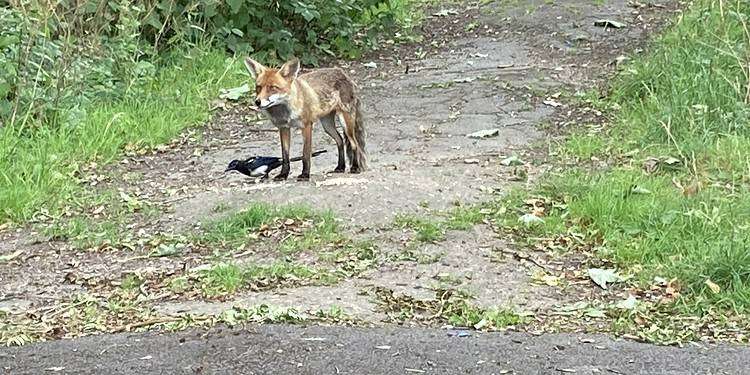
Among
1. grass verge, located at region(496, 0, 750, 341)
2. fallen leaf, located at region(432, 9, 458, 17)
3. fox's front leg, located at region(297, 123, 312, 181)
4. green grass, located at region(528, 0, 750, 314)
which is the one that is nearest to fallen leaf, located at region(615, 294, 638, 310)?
grass verge, located at region(496, 0, 750, 341)

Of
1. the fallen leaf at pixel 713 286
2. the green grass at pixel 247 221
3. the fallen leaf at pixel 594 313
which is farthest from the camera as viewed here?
the green grass at pixel 247 221

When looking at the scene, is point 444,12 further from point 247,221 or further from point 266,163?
point 247,221

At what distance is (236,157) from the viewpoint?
8.30 metres

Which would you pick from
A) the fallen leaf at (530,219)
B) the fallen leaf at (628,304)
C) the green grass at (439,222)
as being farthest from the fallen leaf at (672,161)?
the fallen leaf at (628,304)

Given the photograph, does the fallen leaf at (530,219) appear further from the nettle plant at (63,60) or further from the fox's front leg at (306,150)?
the nettle plant at (63,60)

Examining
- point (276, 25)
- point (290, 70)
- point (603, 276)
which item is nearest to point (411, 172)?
point (290, 70)

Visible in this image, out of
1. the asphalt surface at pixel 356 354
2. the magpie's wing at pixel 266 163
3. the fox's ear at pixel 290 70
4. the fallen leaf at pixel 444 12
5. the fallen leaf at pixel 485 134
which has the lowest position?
the fallen leaf at pixel 444 12

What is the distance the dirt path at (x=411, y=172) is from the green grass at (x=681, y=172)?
0.52m

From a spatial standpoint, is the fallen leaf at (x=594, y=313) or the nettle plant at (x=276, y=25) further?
the nettle plant at (x=276, y=25)

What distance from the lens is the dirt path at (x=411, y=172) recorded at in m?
5.15

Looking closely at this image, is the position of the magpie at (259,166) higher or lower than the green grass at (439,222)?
lower

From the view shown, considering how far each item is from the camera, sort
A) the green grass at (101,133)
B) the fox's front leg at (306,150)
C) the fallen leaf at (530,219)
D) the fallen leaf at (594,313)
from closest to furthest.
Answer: the fallen leaf at (594,313), the fallen leaf at (530,219), the fox's front leg at (306,150), the green grass at (101,133)

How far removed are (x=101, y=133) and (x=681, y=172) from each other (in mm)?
A: 4312

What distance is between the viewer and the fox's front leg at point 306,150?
262 inches
